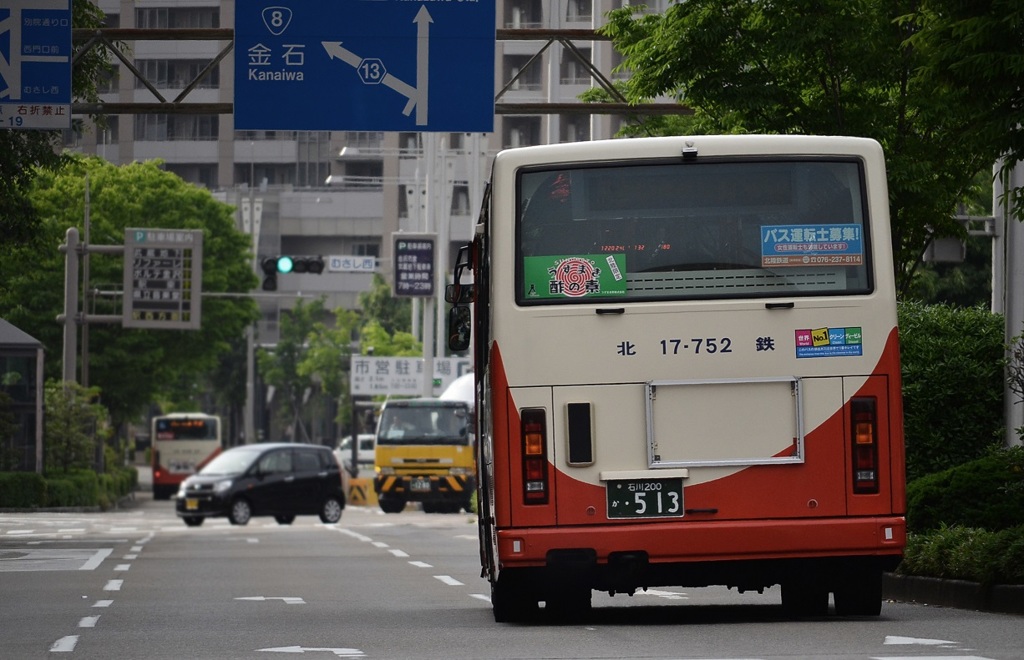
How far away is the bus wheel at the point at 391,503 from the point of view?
4969cm

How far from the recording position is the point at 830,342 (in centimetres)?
1247

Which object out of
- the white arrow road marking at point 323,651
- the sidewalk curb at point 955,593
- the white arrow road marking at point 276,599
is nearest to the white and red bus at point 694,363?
the white arrow road marking at point 323,651

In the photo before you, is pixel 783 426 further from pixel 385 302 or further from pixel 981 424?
pixel 385 302

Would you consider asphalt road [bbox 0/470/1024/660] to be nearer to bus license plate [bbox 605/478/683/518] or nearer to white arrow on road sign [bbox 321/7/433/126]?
bus license plate [bbox 605/478/683/518]

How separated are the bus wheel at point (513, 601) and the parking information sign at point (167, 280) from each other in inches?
1647

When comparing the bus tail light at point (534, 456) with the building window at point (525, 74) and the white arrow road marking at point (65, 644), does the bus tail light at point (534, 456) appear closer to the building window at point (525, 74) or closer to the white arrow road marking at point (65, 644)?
the white arrow road marking at point (65, 644)

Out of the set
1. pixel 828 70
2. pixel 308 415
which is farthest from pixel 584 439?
pixel 308 415

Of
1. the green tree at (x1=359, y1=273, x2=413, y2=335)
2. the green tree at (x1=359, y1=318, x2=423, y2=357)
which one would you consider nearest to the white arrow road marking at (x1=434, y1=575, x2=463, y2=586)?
the green tree at (x1=359, y1=318, x2=423, y2=357)

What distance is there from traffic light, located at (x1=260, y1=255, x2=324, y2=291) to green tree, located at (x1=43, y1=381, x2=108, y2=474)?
5.38 meters

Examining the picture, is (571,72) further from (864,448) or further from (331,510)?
(864,448)

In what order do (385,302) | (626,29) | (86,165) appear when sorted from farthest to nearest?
(385,302), (86,165), (626,29)

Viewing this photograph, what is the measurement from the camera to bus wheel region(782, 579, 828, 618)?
14.0 metres

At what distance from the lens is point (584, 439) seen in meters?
12.4

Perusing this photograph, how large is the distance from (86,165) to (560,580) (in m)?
20.9
